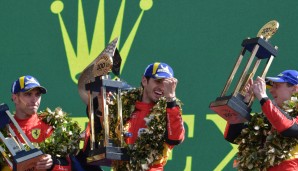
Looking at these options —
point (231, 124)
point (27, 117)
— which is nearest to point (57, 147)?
point (27, 117)

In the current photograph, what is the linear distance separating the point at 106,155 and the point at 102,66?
654 millimetres

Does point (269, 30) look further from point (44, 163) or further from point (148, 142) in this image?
point (44, 163)

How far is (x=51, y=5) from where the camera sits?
909 cm

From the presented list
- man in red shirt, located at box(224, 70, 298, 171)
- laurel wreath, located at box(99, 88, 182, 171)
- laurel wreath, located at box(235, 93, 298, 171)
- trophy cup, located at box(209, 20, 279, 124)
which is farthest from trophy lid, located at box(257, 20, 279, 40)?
laurel wreath, located at box(99, 88, 182, 171)

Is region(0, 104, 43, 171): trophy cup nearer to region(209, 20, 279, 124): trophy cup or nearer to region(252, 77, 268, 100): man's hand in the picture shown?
region(209, 20, 279, 124): trophy cup

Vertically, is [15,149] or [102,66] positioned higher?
[102,66]

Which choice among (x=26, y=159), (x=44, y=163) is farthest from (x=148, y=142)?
(x=26, y=159)

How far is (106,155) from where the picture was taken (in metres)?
6.50

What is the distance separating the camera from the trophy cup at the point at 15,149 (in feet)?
22.1

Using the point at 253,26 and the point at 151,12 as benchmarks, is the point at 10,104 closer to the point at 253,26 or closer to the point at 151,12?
the point at 151,12

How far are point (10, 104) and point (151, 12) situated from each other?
5.20 feet

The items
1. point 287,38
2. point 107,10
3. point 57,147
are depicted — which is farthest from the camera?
point 107,10

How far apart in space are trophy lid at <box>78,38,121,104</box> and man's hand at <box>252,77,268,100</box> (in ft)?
3.38

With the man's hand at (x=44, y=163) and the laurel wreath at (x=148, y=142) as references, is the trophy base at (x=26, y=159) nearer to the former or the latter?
the man's hand at (x=44, y=163)
